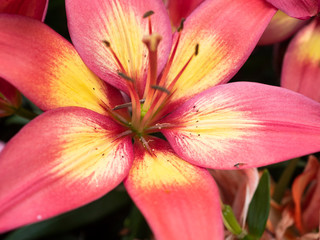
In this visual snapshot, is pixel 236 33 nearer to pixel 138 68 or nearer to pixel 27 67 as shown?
pixel 138 68

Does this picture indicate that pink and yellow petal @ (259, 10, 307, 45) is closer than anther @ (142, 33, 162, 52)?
No

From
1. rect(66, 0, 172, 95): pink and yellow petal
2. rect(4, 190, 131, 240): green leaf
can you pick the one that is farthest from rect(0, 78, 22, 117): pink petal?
rect(4, 190, 131, 240): green leaf

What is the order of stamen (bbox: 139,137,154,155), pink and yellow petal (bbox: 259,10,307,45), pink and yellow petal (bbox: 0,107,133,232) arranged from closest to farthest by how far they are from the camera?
pink and yellow petal (bbox: 0,107,133,232), stamen (bbox: 139,137,154,155), pink and yellow petal (bbox: 259,10,307,45)

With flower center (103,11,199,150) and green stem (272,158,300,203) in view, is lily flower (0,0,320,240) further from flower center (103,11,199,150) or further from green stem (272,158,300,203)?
green stem (272,158,300,203)

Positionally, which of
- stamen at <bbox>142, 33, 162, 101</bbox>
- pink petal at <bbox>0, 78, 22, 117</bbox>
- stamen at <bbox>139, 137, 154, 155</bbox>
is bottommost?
stamen at <bbox>139, 137, 154, 155</bbox>

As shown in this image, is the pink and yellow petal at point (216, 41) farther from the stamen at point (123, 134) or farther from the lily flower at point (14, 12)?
the lily flower at point (14, 12)

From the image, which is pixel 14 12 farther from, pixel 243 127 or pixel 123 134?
pixel 243 127

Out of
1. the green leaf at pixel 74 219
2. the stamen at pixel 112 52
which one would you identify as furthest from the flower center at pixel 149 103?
the green leaf at pixel 74 219

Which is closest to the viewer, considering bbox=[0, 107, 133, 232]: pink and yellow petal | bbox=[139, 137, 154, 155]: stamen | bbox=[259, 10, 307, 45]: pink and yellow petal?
Result: bbox=[0, 107, 133, 232]: pink and yellow petal
